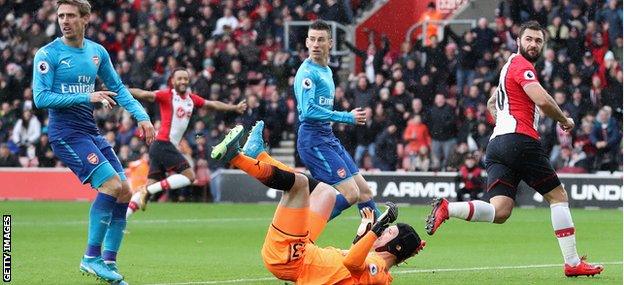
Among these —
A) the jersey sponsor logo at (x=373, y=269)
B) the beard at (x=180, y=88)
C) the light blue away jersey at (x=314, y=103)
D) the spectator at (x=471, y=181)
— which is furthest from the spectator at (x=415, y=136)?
the jersey sponsor logo at (x=373, y=269)

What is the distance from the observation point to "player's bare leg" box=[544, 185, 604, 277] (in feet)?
39.8

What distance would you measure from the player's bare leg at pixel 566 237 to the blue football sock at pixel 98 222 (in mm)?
4102

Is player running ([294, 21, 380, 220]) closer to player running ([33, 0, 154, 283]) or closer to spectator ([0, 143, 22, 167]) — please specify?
player running ([33, 0, 154, 283])

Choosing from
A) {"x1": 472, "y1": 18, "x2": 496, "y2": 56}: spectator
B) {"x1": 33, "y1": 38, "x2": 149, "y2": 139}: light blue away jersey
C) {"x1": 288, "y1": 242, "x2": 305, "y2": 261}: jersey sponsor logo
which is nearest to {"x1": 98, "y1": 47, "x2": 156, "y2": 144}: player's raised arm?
{"x1": 33, "y1": 38, "x2": 149, "y2": 139}: light blue away jersey

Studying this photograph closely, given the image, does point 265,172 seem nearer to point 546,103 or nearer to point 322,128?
point 546,103

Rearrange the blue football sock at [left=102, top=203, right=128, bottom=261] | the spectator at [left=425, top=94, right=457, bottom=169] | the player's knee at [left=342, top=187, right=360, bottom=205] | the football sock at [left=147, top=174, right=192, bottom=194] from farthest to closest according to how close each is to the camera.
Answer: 1. the spectator at [left=425, top=94, right=457, bottom=169]
2. the football sock at [left=147, top=174, right=192, bottom=194]
3. the player's knee at [left=342, top=187, right=360, bottom=205]
4. the blue football sock at [left=102, top=203, right=128, bottom=261]

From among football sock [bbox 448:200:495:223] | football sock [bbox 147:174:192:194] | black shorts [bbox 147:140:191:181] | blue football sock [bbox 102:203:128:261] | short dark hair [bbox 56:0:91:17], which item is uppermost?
short dark hair [bbox 56:0:91:17]

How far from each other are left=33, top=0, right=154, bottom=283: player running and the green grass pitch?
1.69 feet

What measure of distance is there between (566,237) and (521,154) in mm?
923

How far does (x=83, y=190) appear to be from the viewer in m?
28.5

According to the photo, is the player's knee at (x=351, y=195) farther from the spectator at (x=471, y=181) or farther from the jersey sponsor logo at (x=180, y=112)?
the spectator at (x=471, y=181)

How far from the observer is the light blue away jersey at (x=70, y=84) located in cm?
1133

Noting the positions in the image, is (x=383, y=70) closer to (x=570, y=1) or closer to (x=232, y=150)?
(x=570, y=1)

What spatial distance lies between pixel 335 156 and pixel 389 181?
38.3 ft
